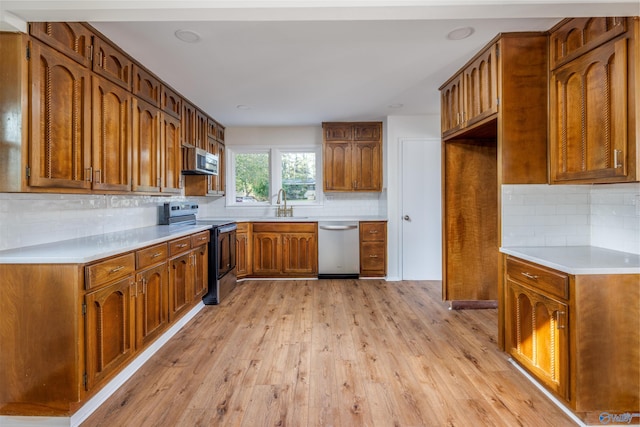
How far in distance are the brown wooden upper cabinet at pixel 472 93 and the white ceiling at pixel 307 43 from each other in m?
0.10

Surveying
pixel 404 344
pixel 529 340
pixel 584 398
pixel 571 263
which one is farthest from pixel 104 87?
pixel 584 398


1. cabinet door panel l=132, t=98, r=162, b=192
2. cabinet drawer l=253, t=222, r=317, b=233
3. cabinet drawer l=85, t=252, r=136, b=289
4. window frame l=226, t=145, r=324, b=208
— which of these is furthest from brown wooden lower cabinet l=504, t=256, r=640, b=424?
window frame l=226, t=145, r=324, b=208

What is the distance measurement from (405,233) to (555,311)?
2.92 metres

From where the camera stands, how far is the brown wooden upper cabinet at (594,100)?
1.76m

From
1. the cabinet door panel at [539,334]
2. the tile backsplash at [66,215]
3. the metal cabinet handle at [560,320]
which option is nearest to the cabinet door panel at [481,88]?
the cabinet door panel at [539,334]

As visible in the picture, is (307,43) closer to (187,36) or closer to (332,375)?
(187,36)

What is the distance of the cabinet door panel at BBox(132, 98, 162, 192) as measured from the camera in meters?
2.76

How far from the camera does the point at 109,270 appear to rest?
6.41ft

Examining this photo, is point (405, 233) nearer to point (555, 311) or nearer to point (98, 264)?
point (555, 311)

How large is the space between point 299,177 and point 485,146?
2.95 meters

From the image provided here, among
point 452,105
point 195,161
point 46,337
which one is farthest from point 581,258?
point 195,161

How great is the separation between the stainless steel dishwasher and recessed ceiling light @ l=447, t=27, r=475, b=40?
9.37 ft

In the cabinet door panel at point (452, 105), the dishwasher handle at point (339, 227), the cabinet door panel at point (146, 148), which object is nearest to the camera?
the cabinet door panel at point (146, 148)

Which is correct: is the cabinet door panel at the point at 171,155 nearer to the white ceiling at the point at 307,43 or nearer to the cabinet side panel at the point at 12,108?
the white ceiling at the point at 307,43
